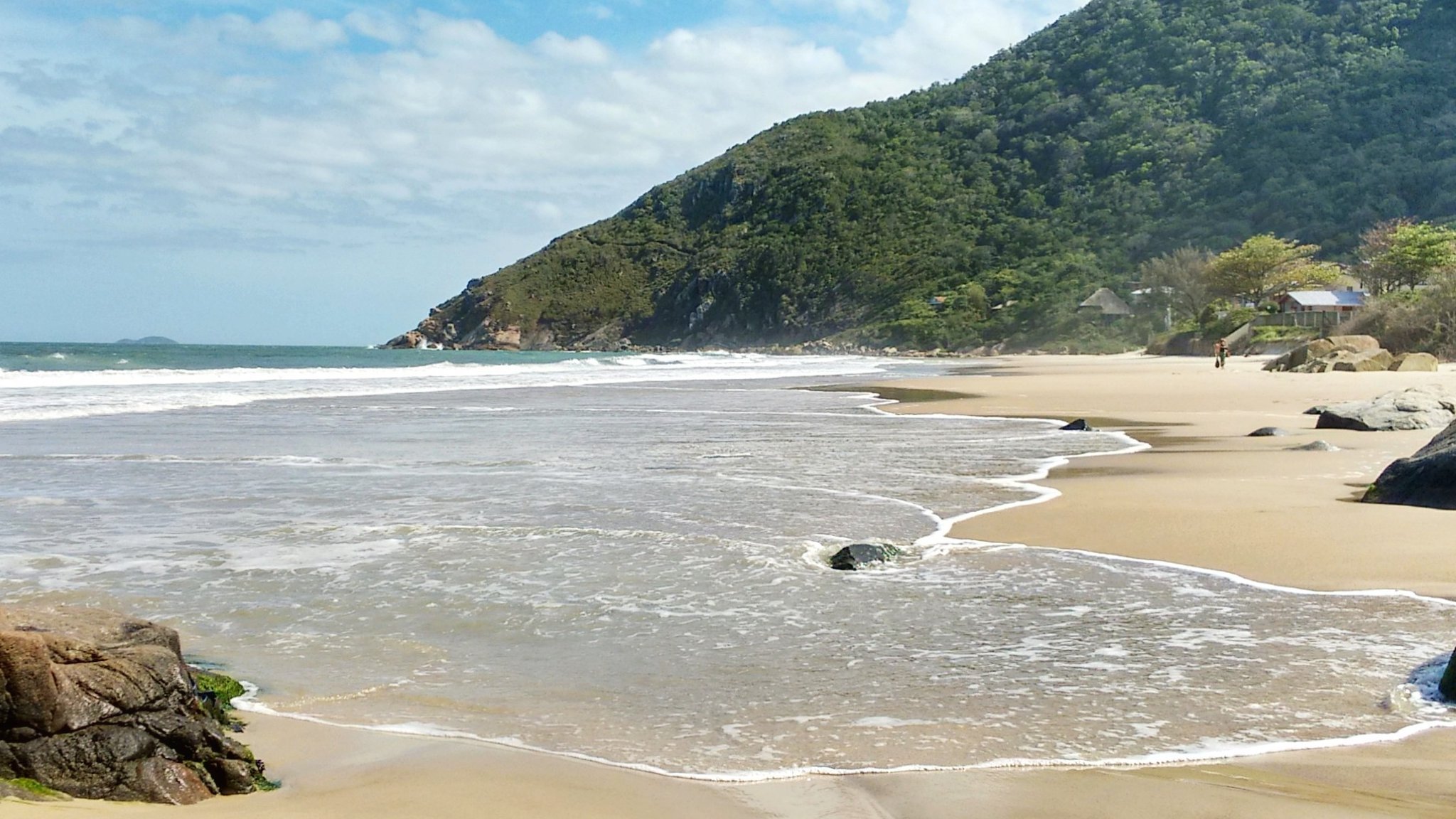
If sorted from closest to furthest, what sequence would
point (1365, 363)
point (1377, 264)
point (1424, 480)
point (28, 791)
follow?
1. point (28, 791)
2. point (1424, 480)
3. point (1365, 363)
4. point (1377, 264)

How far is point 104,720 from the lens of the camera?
321 cm

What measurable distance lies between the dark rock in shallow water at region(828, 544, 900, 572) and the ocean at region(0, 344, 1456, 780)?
0.13 metres

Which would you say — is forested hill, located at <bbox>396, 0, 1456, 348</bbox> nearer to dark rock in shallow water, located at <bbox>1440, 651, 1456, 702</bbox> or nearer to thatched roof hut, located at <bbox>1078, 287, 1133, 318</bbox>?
thatched roof hut, located at <bbox>1078, 287, 1133, 318</bbox>

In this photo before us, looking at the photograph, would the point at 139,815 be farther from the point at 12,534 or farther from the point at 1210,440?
the point at 1210,440

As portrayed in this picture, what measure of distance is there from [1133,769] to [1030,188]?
110 metres

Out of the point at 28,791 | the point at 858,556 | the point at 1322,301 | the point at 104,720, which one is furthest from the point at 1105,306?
the point at 28,791

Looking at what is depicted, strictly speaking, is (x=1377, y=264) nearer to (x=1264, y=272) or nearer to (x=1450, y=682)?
(x=1264, y=272)

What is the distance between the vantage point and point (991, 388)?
94.3 feet

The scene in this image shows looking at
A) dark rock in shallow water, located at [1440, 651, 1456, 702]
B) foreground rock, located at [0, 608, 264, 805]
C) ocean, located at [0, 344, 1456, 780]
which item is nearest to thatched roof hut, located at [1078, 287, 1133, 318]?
ocean, located at [0, 344, 1456, 780]

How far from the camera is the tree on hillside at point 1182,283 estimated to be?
70188mm

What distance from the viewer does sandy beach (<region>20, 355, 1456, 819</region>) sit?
10.8 ft

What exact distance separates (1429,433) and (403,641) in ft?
43.3

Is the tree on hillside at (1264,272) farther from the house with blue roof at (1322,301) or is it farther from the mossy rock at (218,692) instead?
the mossy rock at (218,692)

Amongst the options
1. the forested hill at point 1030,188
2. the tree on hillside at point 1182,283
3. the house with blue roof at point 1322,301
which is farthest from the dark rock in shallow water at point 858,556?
the forested hill at point 1030,188
